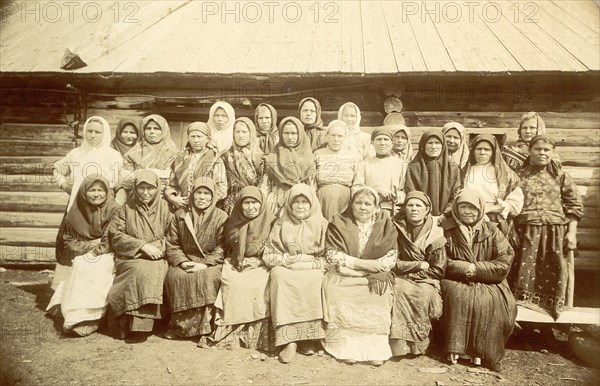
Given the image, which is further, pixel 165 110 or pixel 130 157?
pixel 165 110

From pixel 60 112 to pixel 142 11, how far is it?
2.33 m

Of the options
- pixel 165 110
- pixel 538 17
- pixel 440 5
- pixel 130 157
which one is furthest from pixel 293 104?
pixel 538 17

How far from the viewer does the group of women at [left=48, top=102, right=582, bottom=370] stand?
3.38 m

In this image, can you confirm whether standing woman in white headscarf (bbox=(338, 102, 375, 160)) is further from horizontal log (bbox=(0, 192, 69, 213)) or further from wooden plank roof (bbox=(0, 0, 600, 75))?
horizontal log (bbox=(0, 192, 69, 213))

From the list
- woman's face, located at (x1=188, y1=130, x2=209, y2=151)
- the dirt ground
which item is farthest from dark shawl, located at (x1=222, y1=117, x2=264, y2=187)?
the dirt ground

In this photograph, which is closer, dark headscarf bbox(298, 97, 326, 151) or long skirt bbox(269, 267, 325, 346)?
long skirt bbox(269, 267, 325, 346)

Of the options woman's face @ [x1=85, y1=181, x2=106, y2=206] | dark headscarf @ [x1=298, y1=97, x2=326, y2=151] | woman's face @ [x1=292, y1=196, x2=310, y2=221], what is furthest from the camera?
dark headscarf @ [x1=298, y1=97, x2=326, y2=151]

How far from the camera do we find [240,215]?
3758 mm

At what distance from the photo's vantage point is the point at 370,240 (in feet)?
11.5

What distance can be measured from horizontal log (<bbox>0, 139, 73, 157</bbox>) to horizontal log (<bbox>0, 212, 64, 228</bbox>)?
935 millimetres

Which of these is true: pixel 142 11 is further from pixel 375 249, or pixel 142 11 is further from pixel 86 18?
pixel 375 249

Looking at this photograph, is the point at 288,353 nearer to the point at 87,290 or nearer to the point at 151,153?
the point at 87,290

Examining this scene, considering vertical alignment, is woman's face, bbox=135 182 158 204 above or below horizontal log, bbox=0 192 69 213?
above

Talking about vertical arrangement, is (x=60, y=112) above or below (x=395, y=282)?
above
